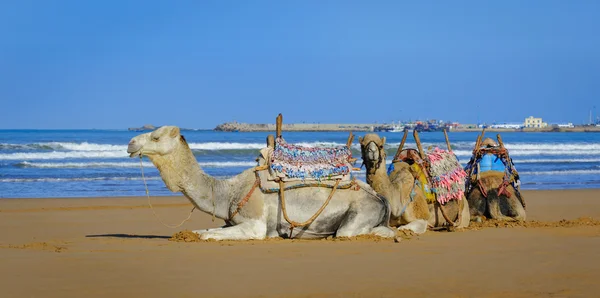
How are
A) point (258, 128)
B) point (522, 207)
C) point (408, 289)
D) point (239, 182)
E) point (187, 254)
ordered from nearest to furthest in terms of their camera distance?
point (408, 289)
point (187, 254)
point (239, 182)
point (522, 207)
point (258, 128)

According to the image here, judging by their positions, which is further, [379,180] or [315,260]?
[379,180]

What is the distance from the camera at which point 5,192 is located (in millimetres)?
21828

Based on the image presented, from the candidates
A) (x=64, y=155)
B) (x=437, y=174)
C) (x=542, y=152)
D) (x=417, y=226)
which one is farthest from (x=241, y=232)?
(x=542, y=152)

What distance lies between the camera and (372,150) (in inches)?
422

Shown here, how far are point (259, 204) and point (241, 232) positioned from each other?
1.25 feet

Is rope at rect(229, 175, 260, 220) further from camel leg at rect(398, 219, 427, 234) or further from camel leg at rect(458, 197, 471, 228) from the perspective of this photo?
camel leg at rect(458, 197, 471, 228)

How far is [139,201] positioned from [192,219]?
4183mm

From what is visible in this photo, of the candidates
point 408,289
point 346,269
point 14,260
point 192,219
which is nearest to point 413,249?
point 346,269

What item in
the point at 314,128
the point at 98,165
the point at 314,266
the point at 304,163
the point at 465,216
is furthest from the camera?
the point at 314,128

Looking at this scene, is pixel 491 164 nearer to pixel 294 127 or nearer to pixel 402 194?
pixel 402 194

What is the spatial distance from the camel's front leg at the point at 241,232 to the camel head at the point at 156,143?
3.53 feet

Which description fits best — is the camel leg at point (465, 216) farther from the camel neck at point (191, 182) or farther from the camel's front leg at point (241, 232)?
the camel neck at point (191, 182)

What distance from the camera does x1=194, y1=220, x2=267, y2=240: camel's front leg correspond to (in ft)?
33.3

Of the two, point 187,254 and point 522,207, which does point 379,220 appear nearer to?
point 187,254
